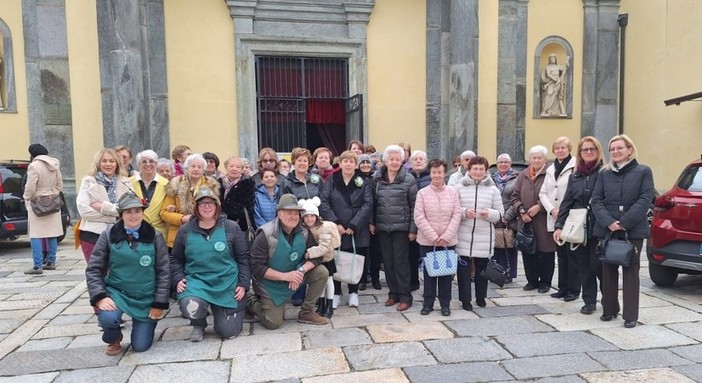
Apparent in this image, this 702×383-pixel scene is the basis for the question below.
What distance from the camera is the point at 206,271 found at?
13.6 ft

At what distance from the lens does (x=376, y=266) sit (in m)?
5.76

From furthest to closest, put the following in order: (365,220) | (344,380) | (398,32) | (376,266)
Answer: (398,32) < (376,266) < (365,220) < (344,380)

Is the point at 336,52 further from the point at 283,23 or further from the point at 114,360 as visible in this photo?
the point at 114,360

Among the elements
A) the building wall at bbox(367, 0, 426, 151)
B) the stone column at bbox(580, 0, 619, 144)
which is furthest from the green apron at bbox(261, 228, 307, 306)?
the stone column at bbox(580, 0, 619, 144)

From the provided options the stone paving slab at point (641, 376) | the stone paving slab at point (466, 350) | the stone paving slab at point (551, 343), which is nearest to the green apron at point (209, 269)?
the stone paving slab at point (466, 350)

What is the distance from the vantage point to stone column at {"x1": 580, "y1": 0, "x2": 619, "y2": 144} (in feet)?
38.5

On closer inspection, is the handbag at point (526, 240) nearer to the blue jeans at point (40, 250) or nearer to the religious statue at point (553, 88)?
the blue jeans at point (40, 250)

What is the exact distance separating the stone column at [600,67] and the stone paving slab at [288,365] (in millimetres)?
10527

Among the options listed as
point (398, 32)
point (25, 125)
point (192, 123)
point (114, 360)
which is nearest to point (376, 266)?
point (114, 360)

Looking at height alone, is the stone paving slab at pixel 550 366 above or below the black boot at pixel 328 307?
below

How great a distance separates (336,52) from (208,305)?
7791mm

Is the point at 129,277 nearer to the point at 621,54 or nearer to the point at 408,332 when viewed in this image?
the point at 408,332

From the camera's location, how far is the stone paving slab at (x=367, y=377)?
331 centimetres

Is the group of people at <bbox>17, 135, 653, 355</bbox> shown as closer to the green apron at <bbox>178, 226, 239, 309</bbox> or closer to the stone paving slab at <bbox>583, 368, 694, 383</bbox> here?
the green apron at <bbox>178, 226, 239, 309</bbox>
